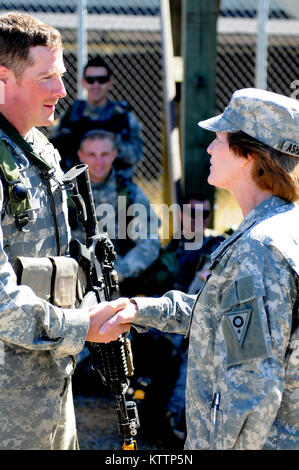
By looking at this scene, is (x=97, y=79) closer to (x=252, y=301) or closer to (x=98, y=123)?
(x=98, y=123)

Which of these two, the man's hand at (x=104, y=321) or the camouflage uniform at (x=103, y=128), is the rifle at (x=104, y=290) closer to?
the man's hand at (x=104, y=321)

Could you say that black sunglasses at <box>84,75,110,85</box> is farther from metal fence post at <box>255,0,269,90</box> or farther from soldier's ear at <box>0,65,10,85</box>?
soldier's ear at <box>0,65,10,85</box>

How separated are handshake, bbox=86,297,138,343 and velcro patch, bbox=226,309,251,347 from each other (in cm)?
66

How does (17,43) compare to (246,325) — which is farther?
(17,43)

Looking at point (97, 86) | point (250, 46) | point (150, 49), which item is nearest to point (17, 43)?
point (97, 86)

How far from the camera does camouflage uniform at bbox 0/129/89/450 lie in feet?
8.00

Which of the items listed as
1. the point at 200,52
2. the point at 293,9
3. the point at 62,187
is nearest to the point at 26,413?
the point at 62,187

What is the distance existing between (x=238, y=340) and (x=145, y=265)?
316 cm

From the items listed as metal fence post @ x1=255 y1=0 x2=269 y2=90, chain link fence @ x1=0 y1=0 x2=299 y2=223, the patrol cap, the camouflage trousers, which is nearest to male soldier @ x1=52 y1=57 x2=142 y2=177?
metal fence post @ x1=255 y1=0 x2=269 y2=90

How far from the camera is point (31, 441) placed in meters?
2.66

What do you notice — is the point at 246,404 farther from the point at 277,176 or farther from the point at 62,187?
the point at 62,187

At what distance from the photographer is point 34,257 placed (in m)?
2.70

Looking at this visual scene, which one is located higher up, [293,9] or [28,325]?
[293,9]

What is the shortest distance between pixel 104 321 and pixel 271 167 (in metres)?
0.88
